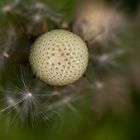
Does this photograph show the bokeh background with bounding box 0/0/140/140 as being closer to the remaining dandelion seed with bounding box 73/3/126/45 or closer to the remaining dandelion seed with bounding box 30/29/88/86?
the remaining dandelion seed with bounding box 73/3/126/45

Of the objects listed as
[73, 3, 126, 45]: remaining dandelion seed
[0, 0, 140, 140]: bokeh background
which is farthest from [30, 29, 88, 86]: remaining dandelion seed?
[73, 3, 126, 45]: remaining dandelion seed

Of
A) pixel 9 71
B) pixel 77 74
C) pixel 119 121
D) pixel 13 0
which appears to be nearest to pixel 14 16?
pixel 13 0

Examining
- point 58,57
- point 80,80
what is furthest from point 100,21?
point 58,57

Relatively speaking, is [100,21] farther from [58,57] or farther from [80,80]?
[58,57]

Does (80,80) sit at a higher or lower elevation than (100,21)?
lower

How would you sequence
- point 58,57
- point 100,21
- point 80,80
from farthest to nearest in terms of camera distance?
point 100,21 → point 80,80 → point 58,57

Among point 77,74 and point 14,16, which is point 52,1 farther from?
point 77,74
